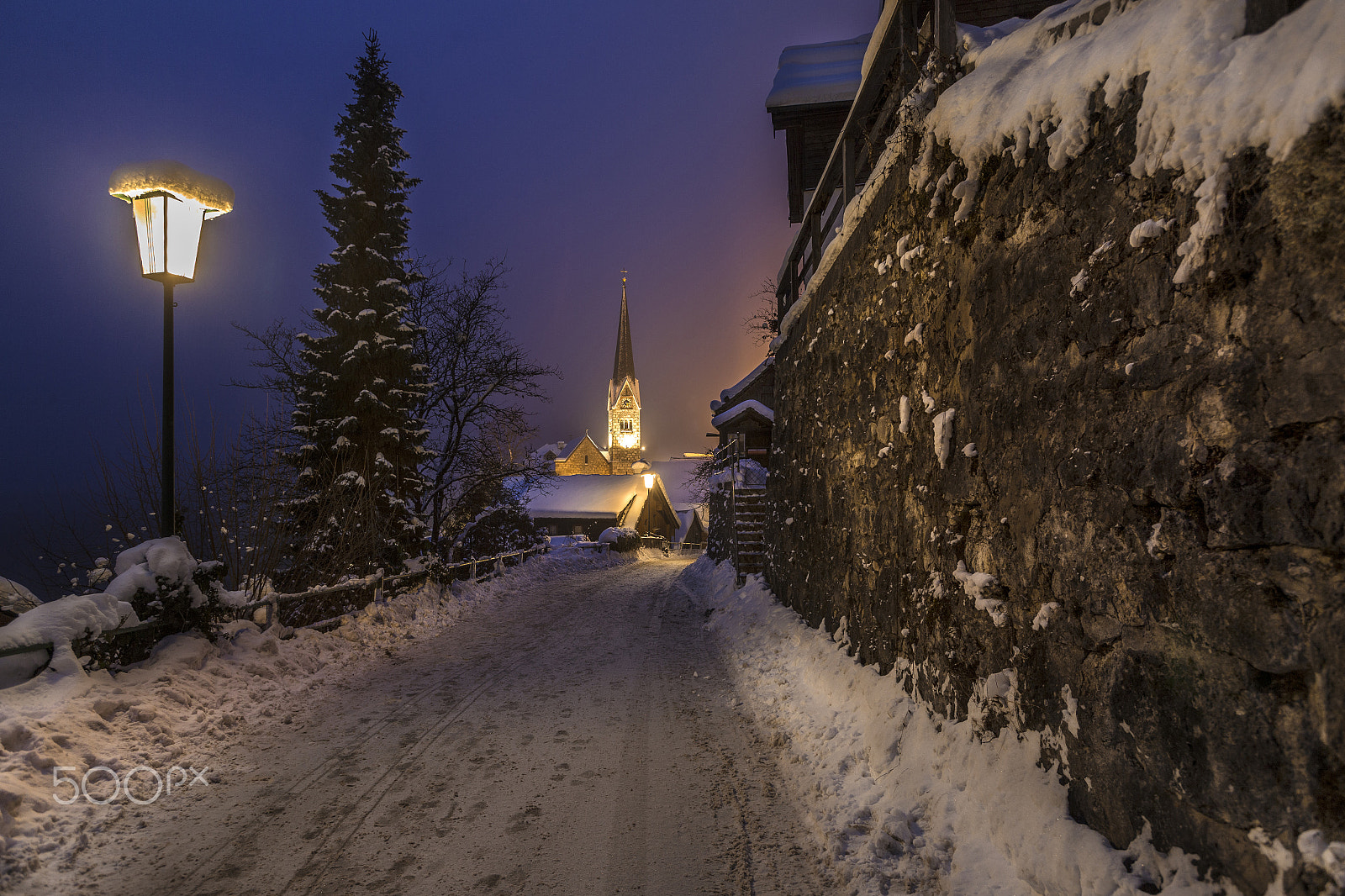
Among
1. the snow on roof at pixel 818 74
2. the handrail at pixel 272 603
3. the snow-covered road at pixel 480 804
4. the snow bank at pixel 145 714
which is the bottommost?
the snow-covered road at pixel 480 804

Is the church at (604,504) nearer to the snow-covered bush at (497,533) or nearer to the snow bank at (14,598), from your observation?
the snow-covered bush at (497,533)

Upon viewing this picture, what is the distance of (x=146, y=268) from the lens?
602cm

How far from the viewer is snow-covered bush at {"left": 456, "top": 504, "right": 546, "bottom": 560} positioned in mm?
19398

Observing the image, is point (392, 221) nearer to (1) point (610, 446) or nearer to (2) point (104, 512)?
(2) point (104, 512)

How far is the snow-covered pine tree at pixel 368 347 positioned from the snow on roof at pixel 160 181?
6439 millimetres

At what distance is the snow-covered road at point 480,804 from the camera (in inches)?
133

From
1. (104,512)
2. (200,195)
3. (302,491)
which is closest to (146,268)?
(200,195)

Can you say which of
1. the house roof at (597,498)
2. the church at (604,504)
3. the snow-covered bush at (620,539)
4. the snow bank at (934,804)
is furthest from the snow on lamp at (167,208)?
the house roof at (597,498)

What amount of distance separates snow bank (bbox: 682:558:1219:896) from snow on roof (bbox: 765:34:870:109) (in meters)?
9.20

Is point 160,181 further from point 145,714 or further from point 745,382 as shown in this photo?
point 745,382

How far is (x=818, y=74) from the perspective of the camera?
36.2 ft

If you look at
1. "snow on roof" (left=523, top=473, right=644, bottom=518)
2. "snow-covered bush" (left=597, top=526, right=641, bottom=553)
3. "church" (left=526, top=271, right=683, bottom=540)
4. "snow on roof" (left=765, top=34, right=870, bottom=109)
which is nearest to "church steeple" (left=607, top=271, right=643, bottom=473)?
"church" (left=526, top=271, right=683, bottom=540)

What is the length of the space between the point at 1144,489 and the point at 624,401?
88.1 m

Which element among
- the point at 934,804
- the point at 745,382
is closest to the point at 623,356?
the point at 745,382
